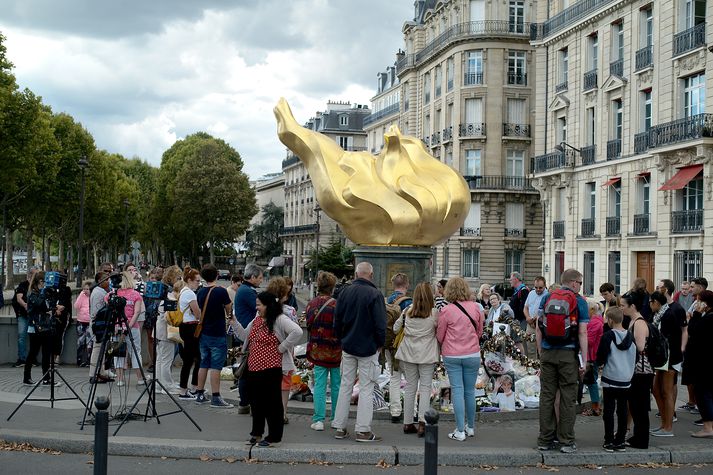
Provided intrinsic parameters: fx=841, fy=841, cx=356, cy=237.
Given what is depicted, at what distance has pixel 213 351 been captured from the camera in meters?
11.4

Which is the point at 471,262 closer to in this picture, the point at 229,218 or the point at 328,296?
the point at 229,218

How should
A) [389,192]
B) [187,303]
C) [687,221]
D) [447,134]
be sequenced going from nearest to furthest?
[187,303]
[389,192]
[687,221]
[447,134]

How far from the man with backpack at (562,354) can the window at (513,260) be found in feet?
132

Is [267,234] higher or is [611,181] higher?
[267,234]

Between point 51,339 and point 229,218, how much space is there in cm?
5222

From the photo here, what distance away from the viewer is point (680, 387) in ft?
48.0

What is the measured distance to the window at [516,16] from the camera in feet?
160

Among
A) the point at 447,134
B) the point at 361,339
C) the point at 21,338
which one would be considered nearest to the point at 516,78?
the point at 447,134

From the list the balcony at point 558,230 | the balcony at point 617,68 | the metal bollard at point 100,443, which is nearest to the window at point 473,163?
the balcony at point 558,230

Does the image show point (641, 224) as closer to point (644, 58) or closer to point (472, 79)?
point (644, 58)

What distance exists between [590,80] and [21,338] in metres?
25.4

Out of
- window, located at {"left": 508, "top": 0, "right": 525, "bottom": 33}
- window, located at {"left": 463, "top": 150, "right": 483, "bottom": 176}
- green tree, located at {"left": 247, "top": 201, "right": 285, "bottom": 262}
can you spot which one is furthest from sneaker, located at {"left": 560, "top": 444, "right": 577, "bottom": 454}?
green tree, located at {"left": 247, "top": 201, "right": 285, "bottom": 262}

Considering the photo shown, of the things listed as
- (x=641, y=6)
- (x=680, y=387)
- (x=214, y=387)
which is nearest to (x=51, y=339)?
(x=214, y=387)

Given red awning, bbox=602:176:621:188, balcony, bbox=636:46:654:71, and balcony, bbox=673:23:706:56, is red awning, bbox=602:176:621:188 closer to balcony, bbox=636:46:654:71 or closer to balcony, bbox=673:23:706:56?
balcony, bbox=636:46:654:71
